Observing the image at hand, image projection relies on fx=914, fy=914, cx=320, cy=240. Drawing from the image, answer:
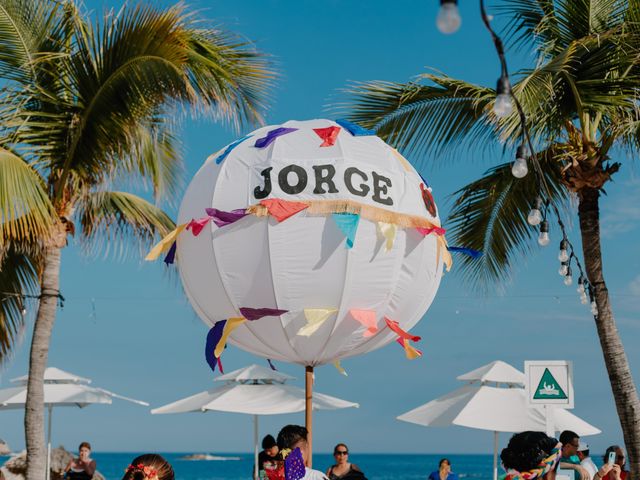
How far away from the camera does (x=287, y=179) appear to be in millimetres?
7016

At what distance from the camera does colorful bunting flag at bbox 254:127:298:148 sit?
24.1ft

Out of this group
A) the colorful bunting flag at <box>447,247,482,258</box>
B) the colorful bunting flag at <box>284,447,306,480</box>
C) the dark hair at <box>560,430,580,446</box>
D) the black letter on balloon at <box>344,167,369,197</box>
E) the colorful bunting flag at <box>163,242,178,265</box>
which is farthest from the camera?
the dark hair at <box>560,430,580,446</box>

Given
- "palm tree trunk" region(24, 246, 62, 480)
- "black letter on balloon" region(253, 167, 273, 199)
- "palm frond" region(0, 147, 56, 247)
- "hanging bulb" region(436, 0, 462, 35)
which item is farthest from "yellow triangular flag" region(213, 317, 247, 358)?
"palm tree trunk" region(24, 246, 62, 480)

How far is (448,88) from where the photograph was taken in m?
13.1

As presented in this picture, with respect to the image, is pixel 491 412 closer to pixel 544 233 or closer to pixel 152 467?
pixel 544 233

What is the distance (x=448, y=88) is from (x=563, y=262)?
12.7 feet

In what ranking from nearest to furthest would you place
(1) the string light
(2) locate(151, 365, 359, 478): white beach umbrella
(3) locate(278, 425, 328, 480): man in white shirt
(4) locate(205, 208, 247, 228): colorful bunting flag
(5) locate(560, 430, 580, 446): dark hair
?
(1) the string light, (3) locate(278, 425, 328, 480): man in white shirt, (4) locate(205, 208, 247, 228): colorful bunting flag, (5) locate(560, 430, 580, 446): dark hair, (2) locate(151, 365, 359, 478): white beach umbrella

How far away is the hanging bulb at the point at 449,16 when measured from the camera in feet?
9.25

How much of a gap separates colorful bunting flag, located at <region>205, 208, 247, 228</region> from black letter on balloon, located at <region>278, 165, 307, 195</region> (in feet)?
1.20

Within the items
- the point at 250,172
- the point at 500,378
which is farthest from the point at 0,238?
the point at 500,378

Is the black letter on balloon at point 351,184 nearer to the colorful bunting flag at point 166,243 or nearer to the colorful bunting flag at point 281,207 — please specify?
the colorful bunting flag at point 281,207

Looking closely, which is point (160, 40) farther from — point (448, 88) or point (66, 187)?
point (448, 88)

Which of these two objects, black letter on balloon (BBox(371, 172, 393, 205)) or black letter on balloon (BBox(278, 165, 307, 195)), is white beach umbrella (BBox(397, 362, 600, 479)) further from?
black letter on balloon (BBox(278, 165, 307, 195))

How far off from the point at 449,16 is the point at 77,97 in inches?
431
